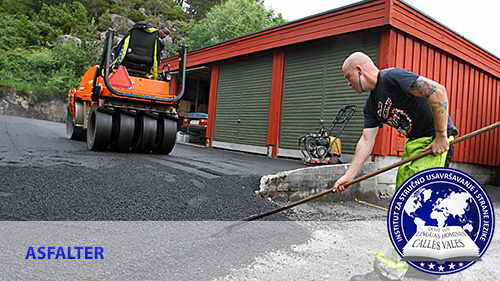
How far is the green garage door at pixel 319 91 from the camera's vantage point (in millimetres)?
7652

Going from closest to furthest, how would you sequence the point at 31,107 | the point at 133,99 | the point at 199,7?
1. the point at 133,99
2. the point at 31,107
3. the point at 199,7

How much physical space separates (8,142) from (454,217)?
26.1ft

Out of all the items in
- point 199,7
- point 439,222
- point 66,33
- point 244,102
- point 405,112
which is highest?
point 199,7

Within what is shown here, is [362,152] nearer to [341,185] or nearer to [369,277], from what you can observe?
[341,185]

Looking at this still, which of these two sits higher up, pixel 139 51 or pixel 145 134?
pixel 139 51

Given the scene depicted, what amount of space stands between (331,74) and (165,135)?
4367 millimetres

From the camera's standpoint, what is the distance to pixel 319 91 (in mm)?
8453

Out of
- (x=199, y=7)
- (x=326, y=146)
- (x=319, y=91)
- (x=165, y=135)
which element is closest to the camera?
(x=165, y=135)

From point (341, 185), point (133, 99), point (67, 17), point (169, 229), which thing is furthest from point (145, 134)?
point (67, 17)

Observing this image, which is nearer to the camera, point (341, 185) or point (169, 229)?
point (341, 185)

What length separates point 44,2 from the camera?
35875mm

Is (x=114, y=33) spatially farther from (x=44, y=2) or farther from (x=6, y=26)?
(x=44, y=2)

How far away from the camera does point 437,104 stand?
81.0 inches

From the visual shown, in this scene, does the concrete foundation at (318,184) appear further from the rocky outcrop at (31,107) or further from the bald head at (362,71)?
the rocky outcrop at (31,107)
